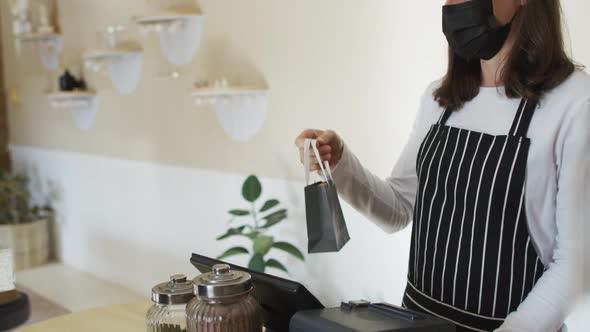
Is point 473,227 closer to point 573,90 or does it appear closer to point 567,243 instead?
point 567,243

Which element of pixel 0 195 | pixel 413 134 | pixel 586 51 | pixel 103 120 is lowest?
pixel 0 195

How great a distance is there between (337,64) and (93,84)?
8.40 feet

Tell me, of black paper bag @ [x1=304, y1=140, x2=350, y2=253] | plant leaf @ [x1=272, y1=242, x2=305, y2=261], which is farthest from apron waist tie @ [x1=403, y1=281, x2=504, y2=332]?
plant leaf @ [x1=272, y1=242, x2=305, y2=261]

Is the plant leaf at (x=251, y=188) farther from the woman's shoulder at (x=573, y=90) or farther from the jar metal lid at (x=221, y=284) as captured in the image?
the jar metal lid at (x=221, y=284)

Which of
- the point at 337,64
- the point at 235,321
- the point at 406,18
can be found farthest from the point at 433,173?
the point at 337,64

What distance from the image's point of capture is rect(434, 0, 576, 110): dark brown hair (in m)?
1.51

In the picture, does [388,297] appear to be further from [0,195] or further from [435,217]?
[0,195]

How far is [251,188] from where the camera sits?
11.1 ft

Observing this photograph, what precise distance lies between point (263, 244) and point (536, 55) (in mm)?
2020

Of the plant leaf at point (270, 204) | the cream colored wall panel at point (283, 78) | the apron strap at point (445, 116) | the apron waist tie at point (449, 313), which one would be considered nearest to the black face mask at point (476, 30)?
the apron strap at point (445, 116)

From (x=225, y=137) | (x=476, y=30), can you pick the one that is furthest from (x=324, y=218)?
(x=225, y=137)

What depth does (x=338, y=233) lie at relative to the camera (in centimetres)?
148

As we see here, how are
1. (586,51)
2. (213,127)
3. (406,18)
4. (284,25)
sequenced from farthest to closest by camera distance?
1. (213,127)
2. (284,25)
3. (406,18)
4. (586,51)

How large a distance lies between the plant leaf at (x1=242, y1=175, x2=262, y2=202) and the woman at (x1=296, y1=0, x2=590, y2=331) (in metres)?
1.58
